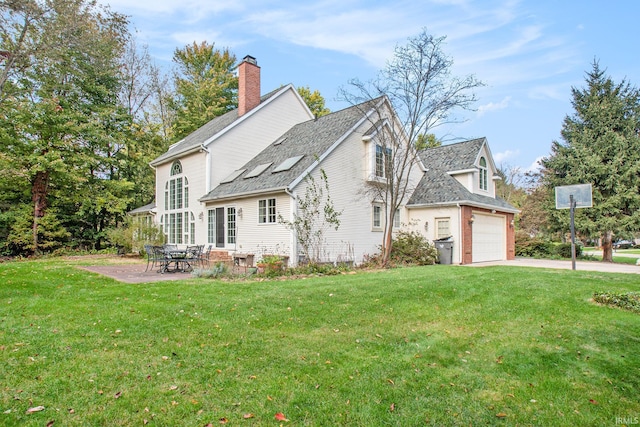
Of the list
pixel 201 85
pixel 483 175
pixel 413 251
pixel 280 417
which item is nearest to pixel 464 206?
pixel 413 251

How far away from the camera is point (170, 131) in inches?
1179

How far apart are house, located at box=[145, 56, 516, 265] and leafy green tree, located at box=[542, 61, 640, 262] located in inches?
194

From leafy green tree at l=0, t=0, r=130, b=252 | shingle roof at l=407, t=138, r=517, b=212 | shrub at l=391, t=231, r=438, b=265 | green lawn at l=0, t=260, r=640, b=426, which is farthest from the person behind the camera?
leafy green tree at l=0, t=0, r=130, b=252

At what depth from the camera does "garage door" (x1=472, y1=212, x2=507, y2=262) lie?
16953 millimetres

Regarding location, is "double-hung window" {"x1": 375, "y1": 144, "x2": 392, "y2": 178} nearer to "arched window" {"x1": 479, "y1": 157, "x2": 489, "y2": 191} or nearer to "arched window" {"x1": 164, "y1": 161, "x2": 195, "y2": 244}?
"arched window" {"x1": 479, "y1": 157, "x2": 489, "y2": 191}

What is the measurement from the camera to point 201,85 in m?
31.3

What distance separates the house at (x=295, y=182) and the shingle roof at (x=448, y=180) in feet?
0.20

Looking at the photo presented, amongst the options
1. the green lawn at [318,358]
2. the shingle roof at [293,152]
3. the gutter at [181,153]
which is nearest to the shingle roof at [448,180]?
the shingle roof at [293,152]

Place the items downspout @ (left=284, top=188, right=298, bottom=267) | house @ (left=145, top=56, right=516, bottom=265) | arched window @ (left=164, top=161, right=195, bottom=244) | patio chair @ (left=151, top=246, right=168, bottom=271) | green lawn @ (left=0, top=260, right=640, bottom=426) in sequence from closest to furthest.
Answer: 1. green lawn @ (left=0, top=260, right=640, bottom=426)
2. patio chair @ (left=151, top=246, right=168, bottom=271)
3. downspout @ (left=284, top=188, right=298, bottom=267)
4. house @ (left=145, top=56, right=516, bottom=265)
5. arched window @ (left=164, top=161, right=195, bottom=244)

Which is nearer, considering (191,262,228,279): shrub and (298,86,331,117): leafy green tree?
(191,262,228,279): shrub

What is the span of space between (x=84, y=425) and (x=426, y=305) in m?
5.54

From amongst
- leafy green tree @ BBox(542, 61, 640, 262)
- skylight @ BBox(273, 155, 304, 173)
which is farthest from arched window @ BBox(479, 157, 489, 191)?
skylight @ BBox(273, 155, 304, 173)

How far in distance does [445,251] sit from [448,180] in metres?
3.92

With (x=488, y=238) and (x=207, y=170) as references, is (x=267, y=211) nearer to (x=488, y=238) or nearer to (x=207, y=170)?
(x=207, y=170)
